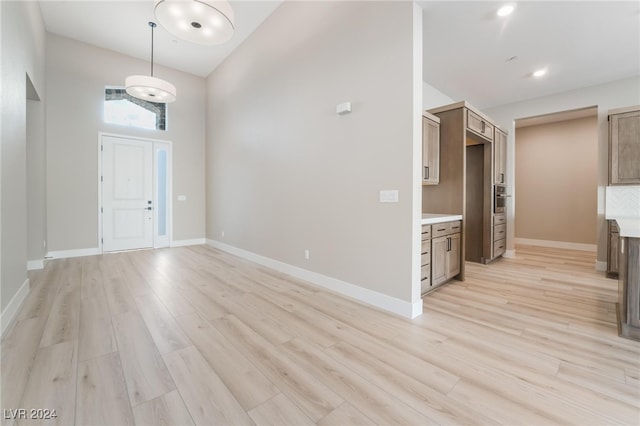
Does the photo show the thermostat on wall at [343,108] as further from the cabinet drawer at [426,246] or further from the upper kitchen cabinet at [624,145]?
the upper kitchen cabinet at [624,145]

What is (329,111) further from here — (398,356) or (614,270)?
(614,270)

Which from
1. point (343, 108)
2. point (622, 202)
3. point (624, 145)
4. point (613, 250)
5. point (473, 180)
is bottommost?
point (613, 250)

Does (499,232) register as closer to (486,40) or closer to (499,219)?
(499,219)

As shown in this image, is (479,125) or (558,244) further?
(558,244)

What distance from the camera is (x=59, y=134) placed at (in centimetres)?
490

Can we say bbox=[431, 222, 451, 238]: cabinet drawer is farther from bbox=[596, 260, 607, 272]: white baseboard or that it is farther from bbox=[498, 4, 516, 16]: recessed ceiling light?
bbox=[596, 260, 607, 272]: white baseboard

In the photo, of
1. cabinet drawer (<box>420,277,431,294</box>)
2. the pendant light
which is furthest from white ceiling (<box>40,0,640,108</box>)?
cabinet drawer (<box>420,277,431,294</box>)

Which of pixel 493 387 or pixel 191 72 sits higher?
pixel 191 72

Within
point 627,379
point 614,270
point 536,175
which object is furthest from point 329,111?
point 536,175

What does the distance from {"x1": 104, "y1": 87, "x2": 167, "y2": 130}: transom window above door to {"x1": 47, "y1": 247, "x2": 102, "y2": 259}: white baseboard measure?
2662mm

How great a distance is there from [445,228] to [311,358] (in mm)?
2407

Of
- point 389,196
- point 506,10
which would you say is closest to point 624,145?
point 506,10

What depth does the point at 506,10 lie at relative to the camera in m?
2.88

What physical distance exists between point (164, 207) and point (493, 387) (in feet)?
22.2
